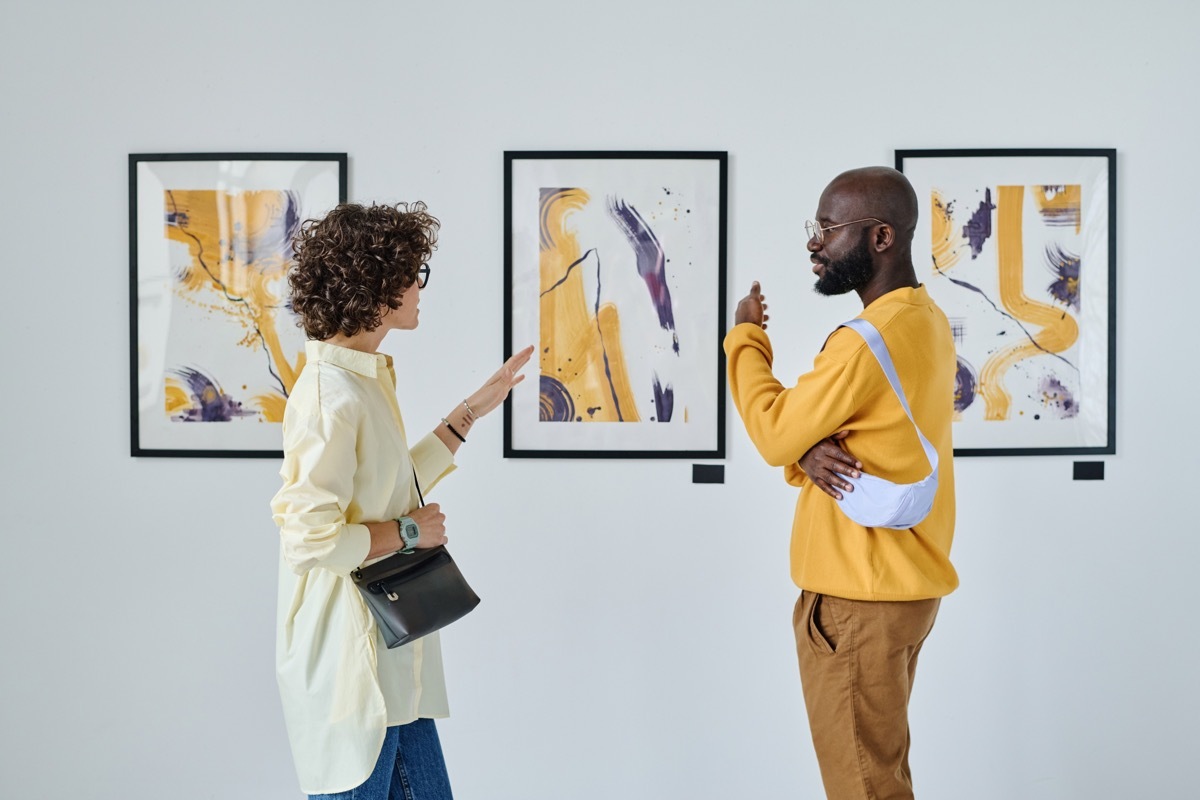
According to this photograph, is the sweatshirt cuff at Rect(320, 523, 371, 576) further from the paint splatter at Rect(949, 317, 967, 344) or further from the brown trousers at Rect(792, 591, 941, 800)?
the paint splatter at Rect(949, 317, 967, 344)

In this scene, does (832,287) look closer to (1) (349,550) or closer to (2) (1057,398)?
(1) (349,550)

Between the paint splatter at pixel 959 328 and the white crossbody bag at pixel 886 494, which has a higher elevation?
the paint splatter at pixel 959 328

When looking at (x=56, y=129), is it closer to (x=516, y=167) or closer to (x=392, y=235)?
(x=516, y=167)

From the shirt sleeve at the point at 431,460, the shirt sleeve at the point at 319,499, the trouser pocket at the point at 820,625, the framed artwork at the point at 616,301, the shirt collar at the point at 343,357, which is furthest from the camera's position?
the framed artwork at the point at 616,301

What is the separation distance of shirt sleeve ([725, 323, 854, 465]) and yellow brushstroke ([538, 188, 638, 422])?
783 millimetres

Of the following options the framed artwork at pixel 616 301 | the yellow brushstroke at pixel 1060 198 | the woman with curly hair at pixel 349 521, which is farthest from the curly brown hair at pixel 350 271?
the yellow brushstroke at pixel 1060 198

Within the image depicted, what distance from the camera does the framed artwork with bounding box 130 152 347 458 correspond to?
2480mm

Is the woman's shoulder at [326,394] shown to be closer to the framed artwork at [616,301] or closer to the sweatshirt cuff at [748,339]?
the sweatshirt cuff at [748,339]

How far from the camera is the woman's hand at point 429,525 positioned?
1.57m

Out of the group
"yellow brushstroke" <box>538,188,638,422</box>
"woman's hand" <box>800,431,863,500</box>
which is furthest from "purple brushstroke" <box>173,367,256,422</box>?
"woman's hand" <box>800,431,863,500</box>

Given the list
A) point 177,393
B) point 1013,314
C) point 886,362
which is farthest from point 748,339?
point 177,393

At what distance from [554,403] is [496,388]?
52 centimetres

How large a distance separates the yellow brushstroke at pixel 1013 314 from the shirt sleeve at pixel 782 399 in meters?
1.07

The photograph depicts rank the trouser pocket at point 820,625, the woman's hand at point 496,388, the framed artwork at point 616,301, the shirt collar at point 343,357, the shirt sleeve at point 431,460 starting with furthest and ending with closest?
1. the framed artwork at point 616,301
2. the woman's hand at point 496,388
3. the shirt sleeve at point 431,460
4. the trouser pocket at point 820,625
5. the shirt collar at point 343,357
